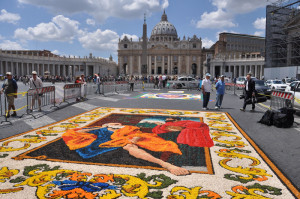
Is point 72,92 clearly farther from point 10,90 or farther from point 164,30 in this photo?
point 164,30

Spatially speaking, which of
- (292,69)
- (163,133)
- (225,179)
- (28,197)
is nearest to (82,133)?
(163,133)

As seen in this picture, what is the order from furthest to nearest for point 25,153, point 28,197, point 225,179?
1. point 25,153
2. point 225,179
3. point 28,197

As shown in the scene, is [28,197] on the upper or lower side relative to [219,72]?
lower

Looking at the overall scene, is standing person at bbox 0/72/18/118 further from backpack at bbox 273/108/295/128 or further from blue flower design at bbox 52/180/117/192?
backpack at bbox 273/108/295/128

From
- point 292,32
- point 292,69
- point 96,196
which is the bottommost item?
point 96,196

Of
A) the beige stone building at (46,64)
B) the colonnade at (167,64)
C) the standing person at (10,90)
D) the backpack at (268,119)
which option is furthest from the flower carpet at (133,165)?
the colonnade at (167,64)

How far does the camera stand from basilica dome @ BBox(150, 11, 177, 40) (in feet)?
406

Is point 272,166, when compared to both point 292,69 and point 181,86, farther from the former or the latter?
point 292,69

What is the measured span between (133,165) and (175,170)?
0.75m

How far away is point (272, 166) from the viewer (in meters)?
4.26

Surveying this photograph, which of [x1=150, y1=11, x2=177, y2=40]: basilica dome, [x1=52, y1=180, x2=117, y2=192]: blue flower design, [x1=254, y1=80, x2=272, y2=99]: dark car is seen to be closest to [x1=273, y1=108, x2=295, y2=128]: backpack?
[x1=52, y1=180, x2=117, y2=192]: blue flower design

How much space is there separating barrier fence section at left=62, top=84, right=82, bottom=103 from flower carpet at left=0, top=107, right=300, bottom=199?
18.5 feet

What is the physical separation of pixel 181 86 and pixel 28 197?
25912 millimetres

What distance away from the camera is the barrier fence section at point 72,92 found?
40.6 ft
